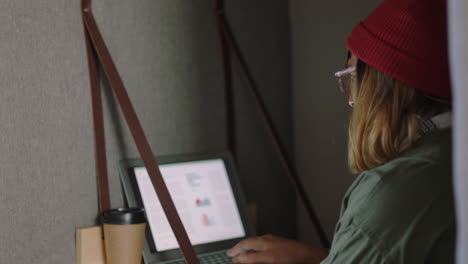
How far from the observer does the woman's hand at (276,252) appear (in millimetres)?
1129

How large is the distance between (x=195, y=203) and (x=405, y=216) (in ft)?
2.18

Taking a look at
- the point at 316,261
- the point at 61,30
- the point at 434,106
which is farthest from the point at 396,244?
the point at 61,30

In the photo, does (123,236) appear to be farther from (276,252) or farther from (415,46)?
(415,46)

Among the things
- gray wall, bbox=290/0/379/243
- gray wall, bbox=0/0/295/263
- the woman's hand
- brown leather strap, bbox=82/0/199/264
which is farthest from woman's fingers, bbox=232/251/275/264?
gray wall, bbox=290/0/379/243

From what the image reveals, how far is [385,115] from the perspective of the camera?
0.81 meters

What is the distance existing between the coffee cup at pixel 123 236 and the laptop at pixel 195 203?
0.27 feet

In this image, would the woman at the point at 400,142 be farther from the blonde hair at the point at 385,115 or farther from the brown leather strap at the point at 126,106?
the brown leather strap at the point at 126,106

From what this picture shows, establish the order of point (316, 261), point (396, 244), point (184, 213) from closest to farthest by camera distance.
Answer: point (396, 244) < point (316, 261) < point (184, 213)

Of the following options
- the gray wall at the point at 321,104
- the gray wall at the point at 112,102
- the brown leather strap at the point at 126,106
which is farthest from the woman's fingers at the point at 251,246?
the gray wall at the point at 321,104

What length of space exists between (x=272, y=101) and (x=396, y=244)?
2.99ft

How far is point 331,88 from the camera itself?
1520mm

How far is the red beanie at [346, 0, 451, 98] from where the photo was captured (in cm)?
78

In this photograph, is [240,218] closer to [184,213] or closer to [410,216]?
[184,213]

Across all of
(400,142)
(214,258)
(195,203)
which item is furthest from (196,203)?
(400,142)
